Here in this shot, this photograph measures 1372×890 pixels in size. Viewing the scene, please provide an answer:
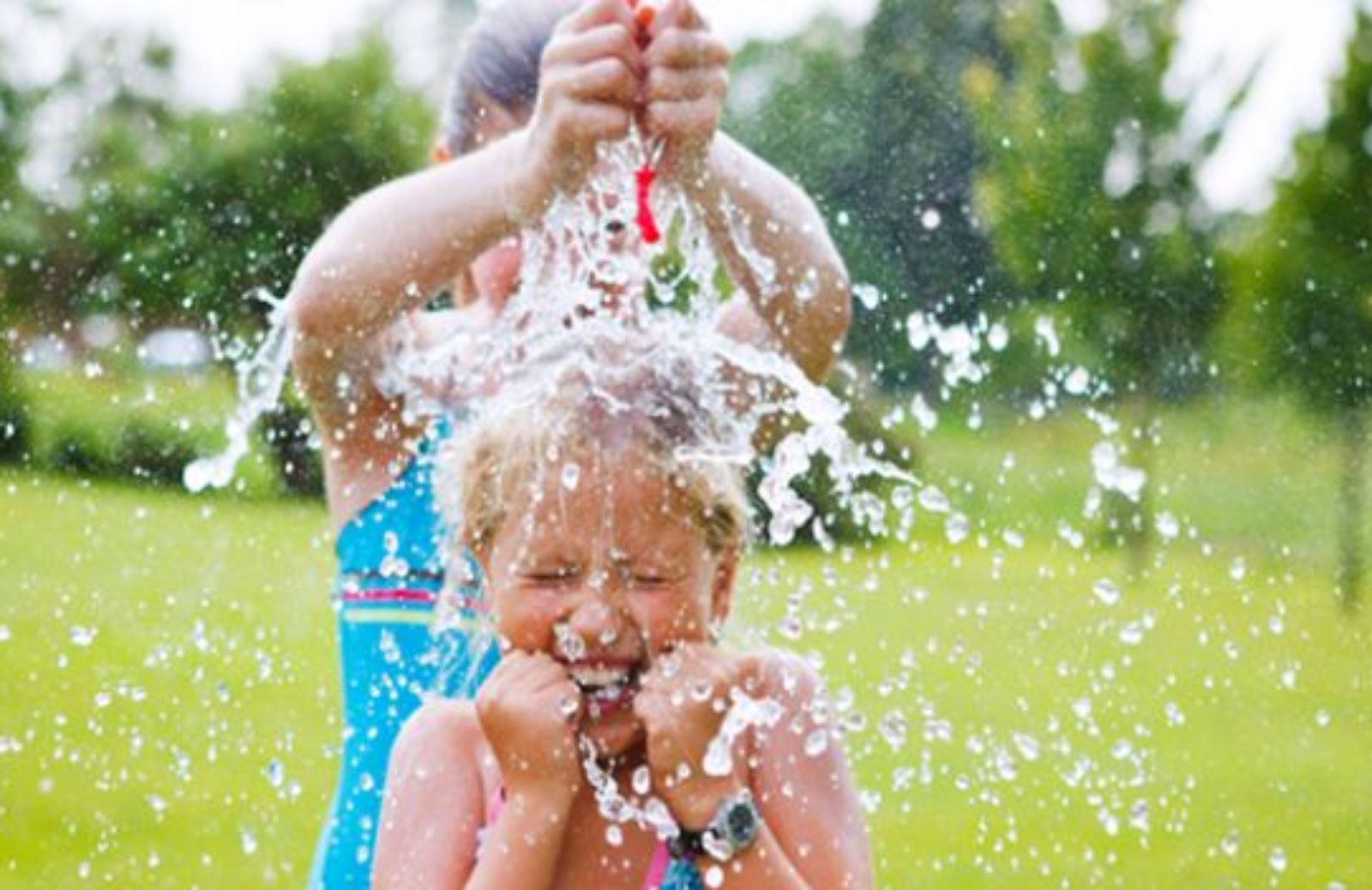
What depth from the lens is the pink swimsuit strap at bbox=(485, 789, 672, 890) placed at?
7.75ft

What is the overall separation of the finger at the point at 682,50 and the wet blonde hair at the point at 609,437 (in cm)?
39

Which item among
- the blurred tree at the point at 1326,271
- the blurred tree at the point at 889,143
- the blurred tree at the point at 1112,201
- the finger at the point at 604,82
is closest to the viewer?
the finger at the point at 604,82

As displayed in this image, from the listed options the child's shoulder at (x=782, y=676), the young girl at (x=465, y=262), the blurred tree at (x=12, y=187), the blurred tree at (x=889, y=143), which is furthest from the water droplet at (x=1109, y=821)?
the blurred tree at (x=12, y=187)

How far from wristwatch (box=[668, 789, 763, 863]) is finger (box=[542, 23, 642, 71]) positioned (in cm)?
71

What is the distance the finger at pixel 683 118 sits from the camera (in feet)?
7.29

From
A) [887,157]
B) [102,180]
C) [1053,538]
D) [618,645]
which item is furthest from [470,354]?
[102,180]

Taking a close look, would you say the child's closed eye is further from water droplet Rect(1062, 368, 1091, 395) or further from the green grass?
water droplet Rect(1062, 368, 1091, 395)

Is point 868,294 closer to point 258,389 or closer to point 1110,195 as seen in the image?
point 1110,195

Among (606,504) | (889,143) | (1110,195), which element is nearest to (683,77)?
(606,504)

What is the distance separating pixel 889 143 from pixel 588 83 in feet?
42.8

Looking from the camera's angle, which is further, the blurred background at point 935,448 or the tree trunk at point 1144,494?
the tree trunk at point 1144,494

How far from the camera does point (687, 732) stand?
7.56 ft

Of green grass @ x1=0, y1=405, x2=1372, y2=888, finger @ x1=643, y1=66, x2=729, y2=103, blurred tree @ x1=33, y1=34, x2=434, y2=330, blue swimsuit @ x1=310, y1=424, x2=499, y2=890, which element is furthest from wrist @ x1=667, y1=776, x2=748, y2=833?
blurred tree @ x1=33, y1=34, x2=434, y2=330

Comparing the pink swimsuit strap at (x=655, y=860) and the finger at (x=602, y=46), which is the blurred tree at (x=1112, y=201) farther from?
the finger at (x=602, y=46)
